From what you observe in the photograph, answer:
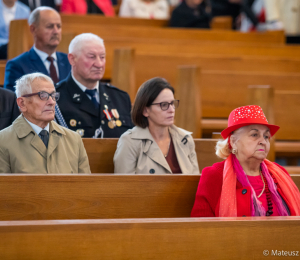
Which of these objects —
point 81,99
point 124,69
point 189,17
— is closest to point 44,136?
point 81,99

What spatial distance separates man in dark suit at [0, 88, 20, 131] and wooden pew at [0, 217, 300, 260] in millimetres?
956

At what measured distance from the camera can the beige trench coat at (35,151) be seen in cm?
160

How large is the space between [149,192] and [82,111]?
782 millimetres

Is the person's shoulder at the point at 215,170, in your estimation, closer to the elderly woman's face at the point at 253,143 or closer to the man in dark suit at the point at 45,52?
the elderly woman's face at the point at 253,143

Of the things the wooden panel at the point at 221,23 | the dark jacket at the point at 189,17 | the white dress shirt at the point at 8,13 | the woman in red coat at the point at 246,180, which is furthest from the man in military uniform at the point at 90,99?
the wooden panel at the point at 221,23

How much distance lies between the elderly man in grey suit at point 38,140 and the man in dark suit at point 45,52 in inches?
27.7

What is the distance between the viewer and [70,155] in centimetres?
170

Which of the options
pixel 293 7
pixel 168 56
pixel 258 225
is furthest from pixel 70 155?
pixel 293 7

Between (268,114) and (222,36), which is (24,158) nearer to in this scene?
(268,114)

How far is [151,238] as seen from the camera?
3.60 ft

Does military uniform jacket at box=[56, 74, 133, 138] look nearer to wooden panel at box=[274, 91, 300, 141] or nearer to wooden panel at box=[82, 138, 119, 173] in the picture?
wooden panel at box=[82, 138, 119, 173]

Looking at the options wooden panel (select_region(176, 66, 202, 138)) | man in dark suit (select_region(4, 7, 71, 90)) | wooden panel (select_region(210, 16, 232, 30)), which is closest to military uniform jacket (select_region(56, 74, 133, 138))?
man in dark suit (select_region(4, 7, 71, 90))

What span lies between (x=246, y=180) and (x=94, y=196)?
0.51 m

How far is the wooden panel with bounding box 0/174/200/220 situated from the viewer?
132cm
